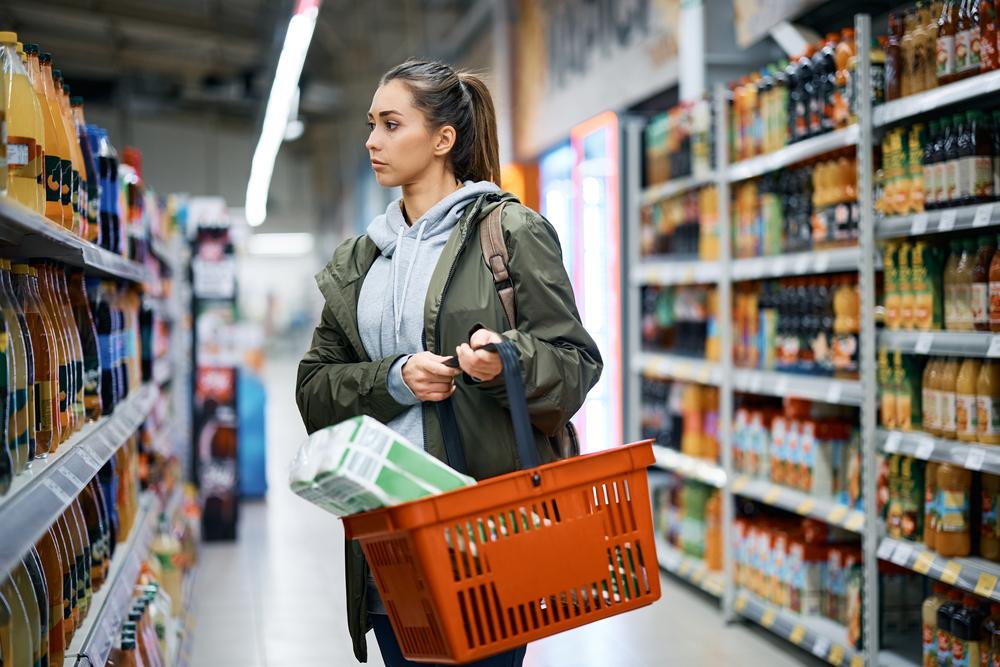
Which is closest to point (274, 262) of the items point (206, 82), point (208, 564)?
point (206, 82)

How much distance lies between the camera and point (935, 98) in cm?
331

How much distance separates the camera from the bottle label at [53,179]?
2.19 metres

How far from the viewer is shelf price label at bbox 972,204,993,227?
→ 3.07 m

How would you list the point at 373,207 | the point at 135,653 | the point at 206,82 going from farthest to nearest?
the point at 373,207 → the point at 206,82 → the point at 135,653

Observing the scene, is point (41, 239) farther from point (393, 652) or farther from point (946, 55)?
point (946, 55)

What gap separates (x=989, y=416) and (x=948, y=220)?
586 mm

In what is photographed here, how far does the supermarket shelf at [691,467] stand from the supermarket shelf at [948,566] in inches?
50.0

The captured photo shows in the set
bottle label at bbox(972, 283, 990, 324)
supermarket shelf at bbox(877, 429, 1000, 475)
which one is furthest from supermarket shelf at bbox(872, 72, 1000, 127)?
supermarket shelf at bbox(877, 429, 1000, 475)

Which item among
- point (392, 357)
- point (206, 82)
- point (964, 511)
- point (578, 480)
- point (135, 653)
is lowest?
point (135, 653)

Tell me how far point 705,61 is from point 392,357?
4.16m

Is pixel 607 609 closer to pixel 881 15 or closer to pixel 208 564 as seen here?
pixel 881 15

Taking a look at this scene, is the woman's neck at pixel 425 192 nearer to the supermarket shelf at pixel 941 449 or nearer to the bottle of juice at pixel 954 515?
the supermarket shelf at pixel 941 449

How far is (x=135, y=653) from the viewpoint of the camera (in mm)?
2760

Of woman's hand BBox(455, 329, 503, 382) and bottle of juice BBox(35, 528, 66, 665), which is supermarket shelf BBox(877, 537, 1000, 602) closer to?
woman's hand BBox(455, 329, 503, 382)
